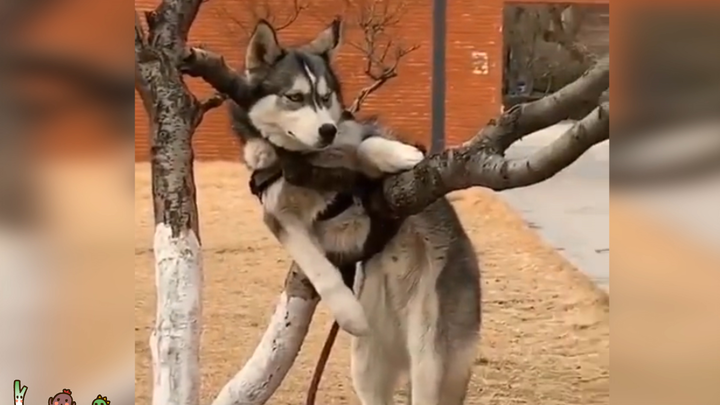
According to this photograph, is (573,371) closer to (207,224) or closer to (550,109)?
(550,109)

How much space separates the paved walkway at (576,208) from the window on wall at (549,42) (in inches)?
4.3

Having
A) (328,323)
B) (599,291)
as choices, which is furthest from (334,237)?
(599,291)

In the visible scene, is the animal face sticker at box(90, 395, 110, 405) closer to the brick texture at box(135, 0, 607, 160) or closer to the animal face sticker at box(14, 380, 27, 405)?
the animal face sticker at box(14, 380, 27, 405)

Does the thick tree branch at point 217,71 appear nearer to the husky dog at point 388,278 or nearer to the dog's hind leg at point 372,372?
the husky dog at point 388,278

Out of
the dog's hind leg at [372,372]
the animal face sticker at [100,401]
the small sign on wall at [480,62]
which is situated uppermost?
the small sign on wall at [480,62]

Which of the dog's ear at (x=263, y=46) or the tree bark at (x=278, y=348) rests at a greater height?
the dog's ear at (x=263, y=46)

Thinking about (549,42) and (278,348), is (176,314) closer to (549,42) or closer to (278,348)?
(278,348)

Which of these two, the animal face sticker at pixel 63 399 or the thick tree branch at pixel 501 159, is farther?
the animal face sticker at pixel 63 399

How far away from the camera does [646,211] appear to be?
1499 millimetres

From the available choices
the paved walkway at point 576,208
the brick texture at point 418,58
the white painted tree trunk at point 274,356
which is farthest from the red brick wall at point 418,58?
the white painted tree trunk at point 274,356

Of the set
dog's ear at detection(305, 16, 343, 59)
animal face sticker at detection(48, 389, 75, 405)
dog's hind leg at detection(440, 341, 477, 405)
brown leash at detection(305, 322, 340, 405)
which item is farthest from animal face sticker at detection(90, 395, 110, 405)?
dog's ear at detection(305, 16, 343, 59)

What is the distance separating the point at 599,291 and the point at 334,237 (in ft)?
1.55

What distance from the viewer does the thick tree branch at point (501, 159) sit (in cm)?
143

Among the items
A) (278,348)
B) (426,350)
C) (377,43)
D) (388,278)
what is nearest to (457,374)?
(426,350)
